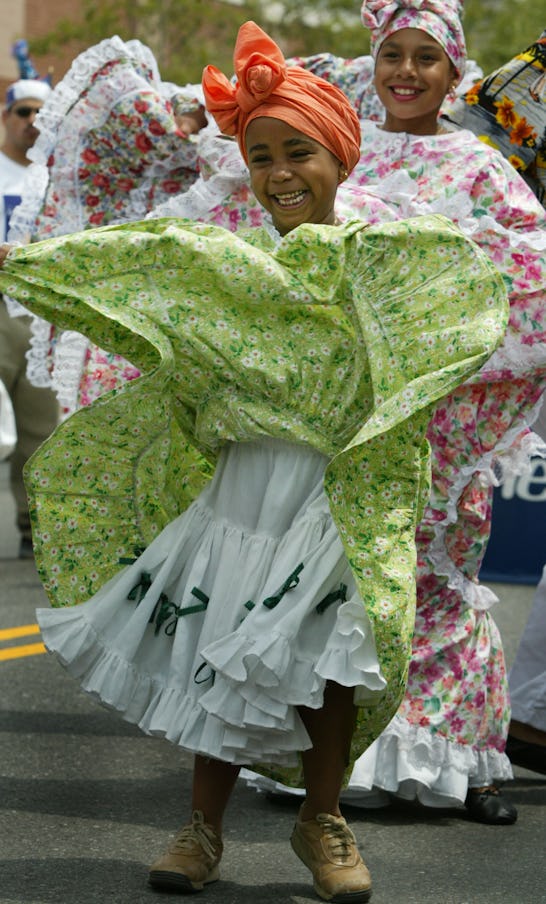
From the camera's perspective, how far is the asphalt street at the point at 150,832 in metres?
3.72

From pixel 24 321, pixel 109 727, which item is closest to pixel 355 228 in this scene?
pixel 109 727

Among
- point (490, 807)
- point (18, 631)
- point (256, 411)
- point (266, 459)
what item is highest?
point (256, 411)

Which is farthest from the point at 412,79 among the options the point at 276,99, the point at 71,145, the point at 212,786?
the point at 212,786

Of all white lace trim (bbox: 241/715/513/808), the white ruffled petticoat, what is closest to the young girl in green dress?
the white ruffled petticoat

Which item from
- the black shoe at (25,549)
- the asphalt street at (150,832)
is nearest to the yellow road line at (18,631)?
the asphalt street at (150,832)

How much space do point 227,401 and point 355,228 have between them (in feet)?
1.58

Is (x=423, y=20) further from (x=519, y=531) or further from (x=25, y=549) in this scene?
(x=25, y=549)

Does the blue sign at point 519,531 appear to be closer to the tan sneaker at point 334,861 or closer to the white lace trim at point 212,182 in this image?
the white lace trim at point 212,182

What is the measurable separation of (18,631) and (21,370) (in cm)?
224

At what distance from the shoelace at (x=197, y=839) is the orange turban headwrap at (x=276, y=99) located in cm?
157

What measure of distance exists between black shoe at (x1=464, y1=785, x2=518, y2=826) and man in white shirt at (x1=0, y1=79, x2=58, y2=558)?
4.44 metres

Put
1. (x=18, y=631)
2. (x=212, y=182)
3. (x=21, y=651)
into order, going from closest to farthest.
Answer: (x=212, y=182) → (x=21, y=651) → (x=18, y=631)

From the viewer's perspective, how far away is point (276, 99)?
3.82 m

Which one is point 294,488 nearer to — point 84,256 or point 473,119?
point 84,256
